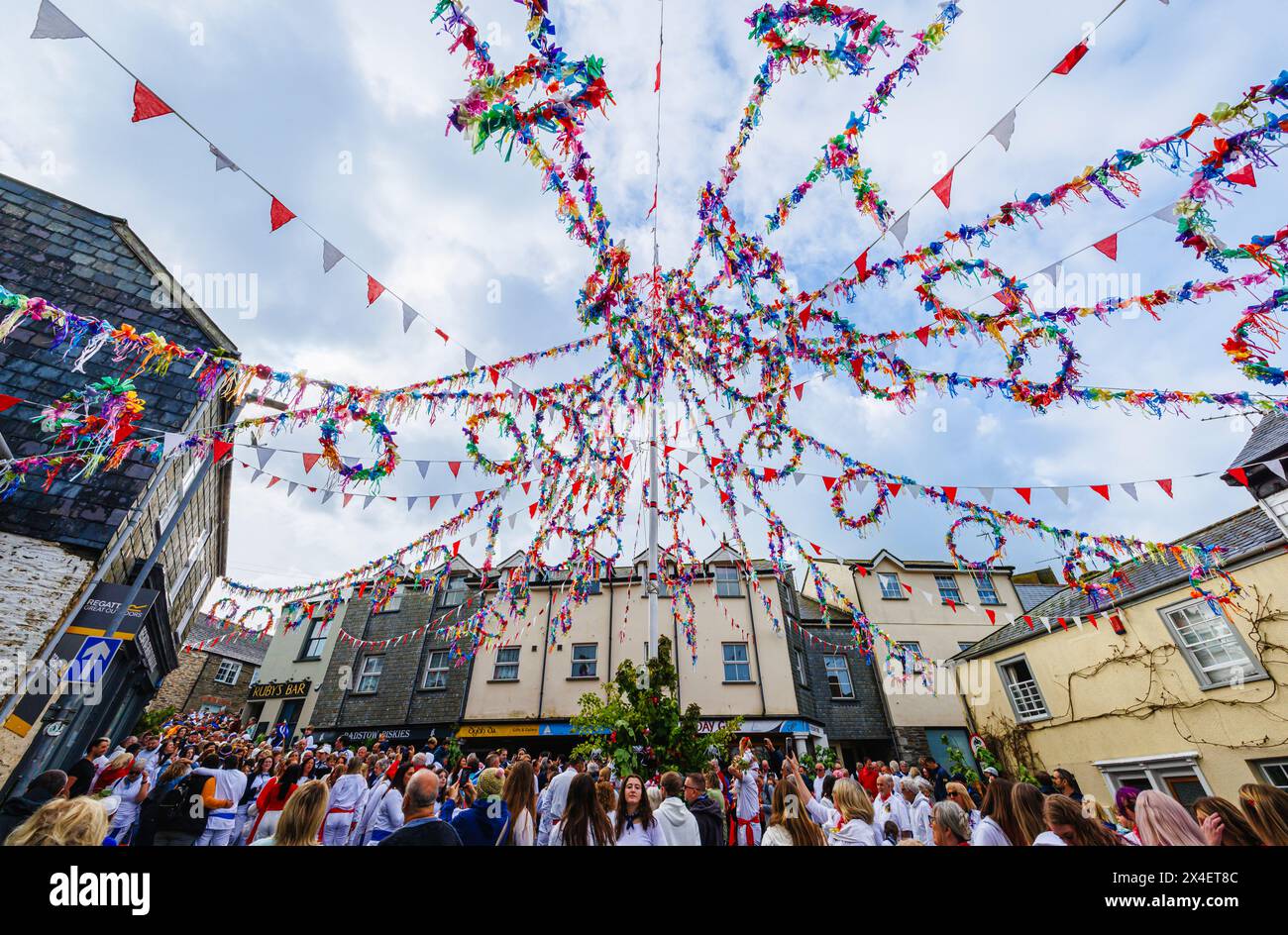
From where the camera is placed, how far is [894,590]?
20344 mm

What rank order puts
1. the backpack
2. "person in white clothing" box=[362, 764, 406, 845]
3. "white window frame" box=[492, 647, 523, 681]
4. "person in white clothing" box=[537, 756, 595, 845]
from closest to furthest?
the backpack < "person in white clothing" box=[362, 764, 406, 845] < "person in white clothing" box=[537, 756, 595, 845] < "white window frame" box=[492, 647, 523, 681]

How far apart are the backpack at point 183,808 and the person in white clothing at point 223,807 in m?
0.10

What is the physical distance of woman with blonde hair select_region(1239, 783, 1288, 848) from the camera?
11.2 feet

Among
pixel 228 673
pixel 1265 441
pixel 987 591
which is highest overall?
pixel 987 591

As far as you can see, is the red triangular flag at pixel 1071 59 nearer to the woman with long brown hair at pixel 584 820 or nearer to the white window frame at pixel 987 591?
the woman with long brown hair at pixel 584 820

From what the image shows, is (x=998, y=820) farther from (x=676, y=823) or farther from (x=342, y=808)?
(x=342, y=808)

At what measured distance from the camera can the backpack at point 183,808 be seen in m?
5.26

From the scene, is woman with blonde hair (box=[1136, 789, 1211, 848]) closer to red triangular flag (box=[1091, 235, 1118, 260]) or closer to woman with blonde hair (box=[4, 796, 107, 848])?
red triangular flag (box=[1091, 235, 1118, 260])

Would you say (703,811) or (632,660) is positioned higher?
(632,660)

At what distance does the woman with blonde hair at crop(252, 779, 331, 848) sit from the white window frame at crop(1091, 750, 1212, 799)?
14.3 m

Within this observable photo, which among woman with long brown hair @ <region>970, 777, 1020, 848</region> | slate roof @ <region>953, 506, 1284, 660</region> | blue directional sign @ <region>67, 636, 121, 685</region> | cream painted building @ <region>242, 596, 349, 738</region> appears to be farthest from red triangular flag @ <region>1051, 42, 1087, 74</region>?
cream painted building @ <region>242, 596, 349, 738</region>

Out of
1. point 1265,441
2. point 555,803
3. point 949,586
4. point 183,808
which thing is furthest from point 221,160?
point 949,586

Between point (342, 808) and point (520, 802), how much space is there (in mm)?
3164
